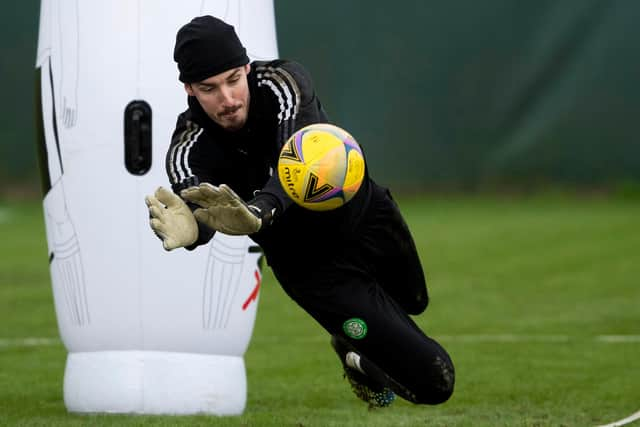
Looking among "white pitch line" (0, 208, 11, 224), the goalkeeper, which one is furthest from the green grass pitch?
the goalkeeper

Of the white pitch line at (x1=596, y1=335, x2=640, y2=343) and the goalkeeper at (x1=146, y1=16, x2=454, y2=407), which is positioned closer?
the goalkeeper at (x1=146, y1=16, x2=454, y2=407)

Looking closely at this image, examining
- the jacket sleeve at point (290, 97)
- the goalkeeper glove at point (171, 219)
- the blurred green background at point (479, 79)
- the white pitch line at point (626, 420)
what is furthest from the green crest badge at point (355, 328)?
the blurred green background at point (479, 79)

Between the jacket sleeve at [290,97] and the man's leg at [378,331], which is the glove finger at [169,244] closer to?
the jacket sleeve at [290,97]

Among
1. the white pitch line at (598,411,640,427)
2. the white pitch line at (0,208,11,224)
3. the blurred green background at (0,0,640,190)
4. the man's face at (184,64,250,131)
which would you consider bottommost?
the white pitch line at (0,208,11,224)

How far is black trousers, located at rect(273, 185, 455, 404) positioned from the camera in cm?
507

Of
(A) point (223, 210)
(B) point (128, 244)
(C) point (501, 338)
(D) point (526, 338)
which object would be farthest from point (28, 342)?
(A) point (223, 210)

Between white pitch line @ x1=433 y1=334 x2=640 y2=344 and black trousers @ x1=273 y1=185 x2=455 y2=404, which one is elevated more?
black trousers @ x1=273 y1=185 x2=455 y2=404

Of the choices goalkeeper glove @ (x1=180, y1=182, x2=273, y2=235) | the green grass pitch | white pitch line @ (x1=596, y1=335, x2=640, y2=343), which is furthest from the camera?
white pitch line @ (x1=596, y1=335, x2=640, y2=343)

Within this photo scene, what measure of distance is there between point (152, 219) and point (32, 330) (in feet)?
16.2

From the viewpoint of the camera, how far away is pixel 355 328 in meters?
5.08

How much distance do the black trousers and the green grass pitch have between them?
2.70ft

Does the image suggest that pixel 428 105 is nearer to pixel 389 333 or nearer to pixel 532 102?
pixel 532 102

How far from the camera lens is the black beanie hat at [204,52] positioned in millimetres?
4684

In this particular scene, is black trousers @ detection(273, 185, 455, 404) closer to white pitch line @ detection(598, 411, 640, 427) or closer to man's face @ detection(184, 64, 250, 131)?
man's face @ detection(184, 64, 250, 131)
